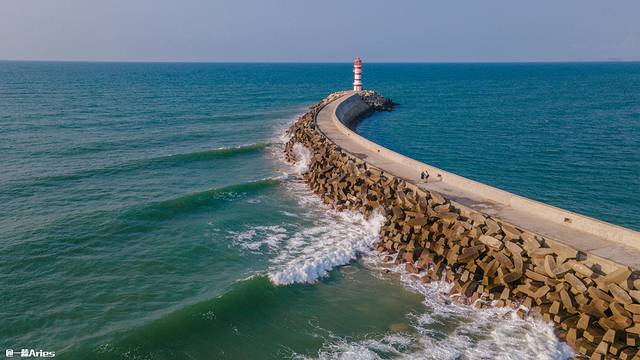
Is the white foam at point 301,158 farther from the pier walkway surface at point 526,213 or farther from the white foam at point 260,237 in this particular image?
the white foam at point 260,237

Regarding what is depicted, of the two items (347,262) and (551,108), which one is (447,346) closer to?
(347,262)

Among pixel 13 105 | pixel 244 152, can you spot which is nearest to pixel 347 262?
pixel 244 152

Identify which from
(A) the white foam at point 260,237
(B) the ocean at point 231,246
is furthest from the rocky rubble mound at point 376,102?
(A) the white foam at point 260,237

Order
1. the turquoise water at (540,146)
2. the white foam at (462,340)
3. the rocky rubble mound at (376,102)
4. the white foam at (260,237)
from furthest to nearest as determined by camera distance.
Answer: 1. the rocky rubble mound at (376,102)
2. the turquoise water at (540,146)
3. the white foam at (260,237)
4. the white foam at (462,340)

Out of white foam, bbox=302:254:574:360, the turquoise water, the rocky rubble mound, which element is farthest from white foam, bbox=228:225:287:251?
the rocky rubble mound

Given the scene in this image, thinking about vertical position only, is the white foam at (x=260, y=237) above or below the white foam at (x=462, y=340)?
above

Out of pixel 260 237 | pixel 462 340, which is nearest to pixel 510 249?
pixel 462 340
